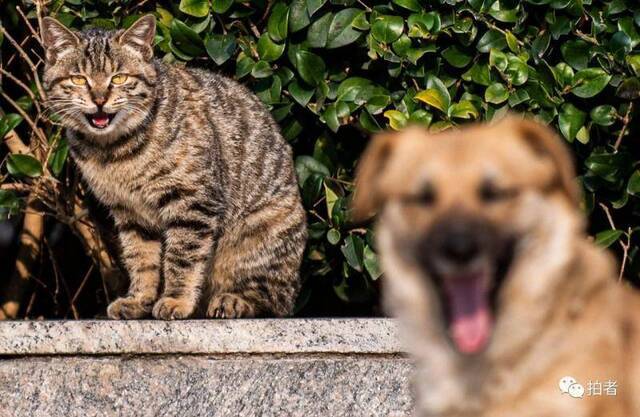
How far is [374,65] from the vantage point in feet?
16.1

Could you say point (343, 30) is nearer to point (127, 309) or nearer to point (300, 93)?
point (300, 93)

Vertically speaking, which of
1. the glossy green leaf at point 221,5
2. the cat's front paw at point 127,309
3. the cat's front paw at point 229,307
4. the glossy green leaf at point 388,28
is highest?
the glossy green leaf at point 388,28

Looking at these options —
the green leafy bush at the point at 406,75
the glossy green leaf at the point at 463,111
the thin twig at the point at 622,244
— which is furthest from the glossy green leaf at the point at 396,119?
the thin twig at the point at 622,244

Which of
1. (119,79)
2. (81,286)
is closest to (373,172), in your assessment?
(119,79)

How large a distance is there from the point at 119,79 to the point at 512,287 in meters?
3.21

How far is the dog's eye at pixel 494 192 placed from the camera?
2.24 metres

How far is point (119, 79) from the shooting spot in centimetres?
513

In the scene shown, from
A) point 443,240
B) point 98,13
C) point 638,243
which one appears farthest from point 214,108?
point 443,240

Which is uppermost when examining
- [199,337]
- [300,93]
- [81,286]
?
[300,93]

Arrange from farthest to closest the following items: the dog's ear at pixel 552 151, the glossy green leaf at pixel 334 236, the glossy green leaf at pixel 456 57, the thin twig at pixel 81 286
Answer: the thin twig at pixel 81 286 < the glossy green leaf at pixel 334 236 < the glossy green leaf at pixel 456 57 < the dog's ear at pixel 552 151

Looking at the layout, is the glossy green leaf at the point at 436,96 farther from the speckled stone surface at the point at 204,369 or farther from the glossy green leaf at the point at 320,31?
the speckled stone surface at the point at 204,369

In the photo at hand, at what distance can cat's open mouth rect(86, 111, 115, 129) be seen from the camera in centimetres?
499

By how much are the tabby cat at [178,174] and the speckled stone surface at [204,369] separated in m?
0.69

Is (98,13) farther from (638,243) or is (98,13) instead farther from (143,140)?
(638,243)
